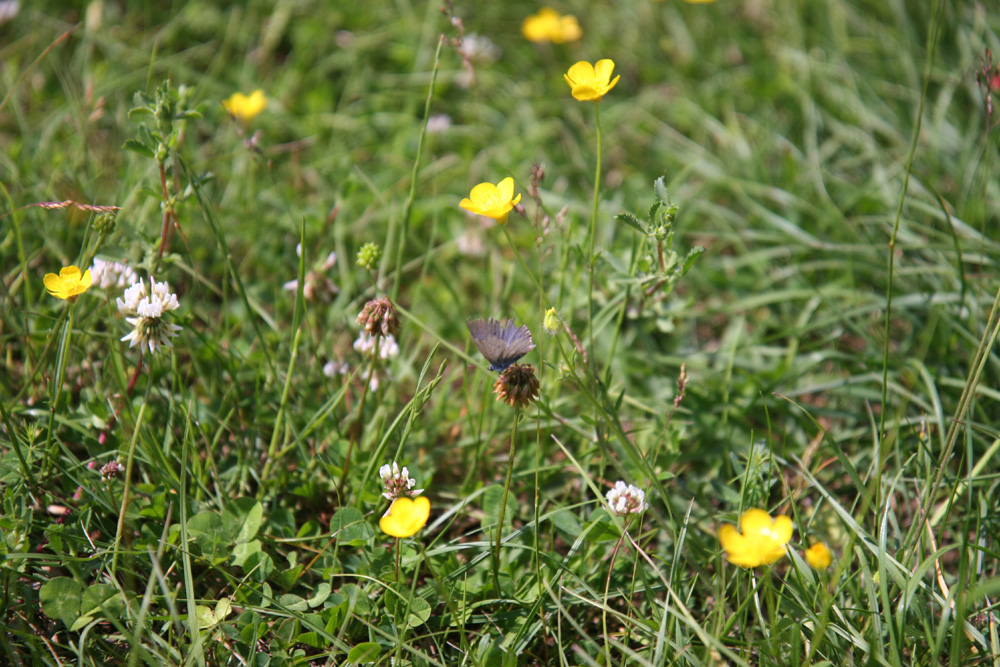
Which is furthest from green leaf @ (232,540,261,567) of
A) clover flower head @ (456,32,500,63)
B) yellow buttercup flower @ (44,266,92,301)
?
clover flower head @ (456,32,500,63)

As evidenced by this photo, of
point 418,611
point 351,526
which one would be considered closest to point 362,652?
point 418,611

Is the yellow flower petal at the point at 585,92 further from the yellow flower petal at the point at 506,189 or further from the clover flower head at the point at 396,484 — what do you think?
the clover flower head at the point at 396,484

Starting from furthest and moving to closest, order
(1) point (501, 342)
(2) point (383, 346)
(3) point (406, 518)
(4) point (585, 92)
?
(2) point (383, 346) < (4) point (585, 92) < (1) point (501, 342) < (3) point (406, 518)

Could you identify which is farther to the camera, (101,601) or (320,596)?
(320,596)

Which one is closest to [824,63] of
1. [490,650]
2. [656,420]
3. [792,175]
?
[792,175]

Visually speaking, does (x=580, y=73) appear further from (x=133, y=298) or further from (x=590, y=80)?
(x=133, y=298)

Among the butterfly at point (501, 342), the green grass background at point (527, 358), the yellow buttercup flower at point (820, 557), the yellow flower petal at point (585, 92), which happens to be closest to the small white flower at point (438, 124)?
the green grass background at point (527, 358)

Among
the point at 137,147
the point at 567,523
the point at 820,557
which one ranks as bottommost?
the point at 567,523

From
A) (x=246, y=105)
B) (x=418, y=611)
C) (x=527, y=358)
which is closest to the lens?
(x=418, y=611)
